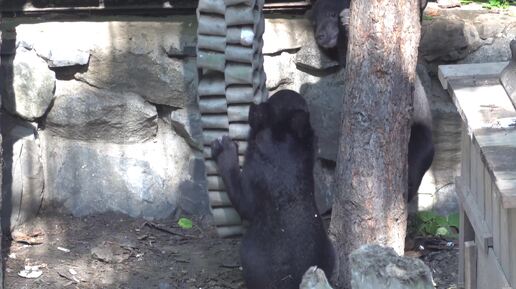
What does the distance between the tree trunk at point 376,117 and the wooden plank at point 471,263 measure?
1.19 meters

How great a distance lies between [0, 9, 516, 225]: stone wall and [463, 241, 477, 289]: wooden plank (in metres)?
2.59

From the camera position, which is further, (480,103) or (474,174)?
(474,174)

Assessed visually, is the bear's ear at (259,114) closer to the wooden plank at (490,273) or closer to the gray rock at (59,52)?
the gray rock at (59,52)

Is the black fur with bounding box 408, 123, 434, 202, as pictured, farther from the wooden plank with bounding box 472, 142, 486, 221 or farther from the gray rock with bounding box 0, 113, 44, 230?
the gray rock with bounding box 0, 113, 44, 230

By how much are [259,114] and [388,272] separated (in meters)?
4.28

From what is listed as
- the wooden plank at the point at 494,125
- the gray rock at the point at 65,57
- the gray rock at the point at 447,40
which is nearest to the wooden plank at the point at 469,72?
the wooden plank at the point at 494,125

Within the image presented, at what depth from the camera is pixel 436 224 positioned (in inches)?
318

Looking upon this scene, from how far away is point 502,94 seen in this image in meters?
5.11

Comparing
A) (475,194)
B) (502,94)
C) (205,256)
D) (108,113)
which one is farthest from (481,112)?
(108,113)

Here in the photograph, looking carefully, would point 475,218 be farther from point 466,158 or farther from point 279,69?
point 279,69

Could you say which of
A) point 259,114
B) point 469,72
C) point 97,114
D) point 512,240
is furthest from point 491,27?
point 512,240

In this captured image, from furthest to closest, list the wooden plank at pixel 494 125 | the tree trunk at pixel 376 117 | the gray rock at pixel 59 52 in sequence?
the gray rock at pixel 59 52, the tree trunk at pixel 376 117, the wooden plank at pixel 494 125

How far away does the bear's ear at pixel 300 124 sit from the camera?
6.90 metres

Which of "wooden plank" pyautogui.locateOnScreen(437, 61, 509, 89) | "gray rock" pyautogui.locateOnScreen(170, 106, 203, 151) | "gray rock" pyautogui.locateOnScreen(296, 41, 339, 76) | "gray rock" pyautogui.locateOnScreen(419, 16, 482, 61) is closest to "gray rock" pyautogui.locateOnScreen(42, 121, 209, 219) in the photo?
"gray rock" pyautogui.locateOnScreen(170, 106, 203, 151)
